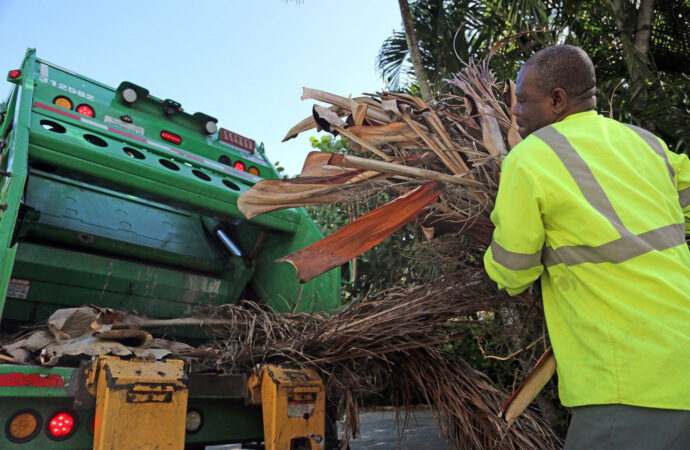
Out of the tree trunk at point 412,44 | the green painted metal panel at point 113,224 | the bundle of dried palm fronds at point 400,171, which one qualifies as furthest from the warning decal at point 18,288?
the tree trunk at point 412,44

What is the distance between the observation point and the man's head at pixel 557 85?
1.42 meters

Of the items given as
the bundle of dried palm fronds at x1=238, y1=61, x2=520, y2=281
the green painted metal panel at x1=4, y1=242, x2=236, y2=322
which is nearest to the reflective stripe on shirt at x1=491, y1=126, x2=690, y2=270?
the bundle of dried palm fronds at x1=238, y1=61, x2=520, y2=281

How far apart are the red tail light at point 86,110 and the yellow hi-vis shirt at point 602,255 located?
8.66 ft

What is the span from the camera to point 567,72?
142 cm

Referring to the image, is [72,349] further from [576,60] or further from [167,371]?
[576,60]

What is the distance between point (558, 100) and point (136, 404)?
1.64 metres

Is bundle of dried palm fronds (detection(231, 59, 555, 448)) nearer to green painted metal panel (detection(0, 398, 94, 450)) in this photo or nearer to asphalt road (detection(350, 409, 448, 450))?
green painted metal panel (detection(0, 398, 94, 450))

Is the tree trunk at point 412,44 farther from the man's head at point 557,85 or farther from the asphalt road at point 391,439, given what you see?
the man's head at point 557,85

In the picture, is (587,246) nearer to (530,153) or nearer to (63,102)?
(530,153)

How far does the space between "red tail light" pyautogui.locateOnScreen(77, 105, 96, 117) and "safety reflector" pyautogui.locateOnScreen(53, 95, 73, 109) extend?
52 millimetres

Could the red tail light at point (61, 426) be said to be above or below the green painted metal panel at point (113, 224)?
below

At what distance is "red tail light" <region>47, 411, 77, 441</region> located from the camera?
2.00 meters

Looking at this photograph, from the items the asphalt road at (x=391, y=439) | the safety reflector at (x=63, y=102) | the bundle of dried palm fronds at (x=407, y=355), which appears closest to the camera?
the bundle of dried palm fronds at (x=407, y=355)

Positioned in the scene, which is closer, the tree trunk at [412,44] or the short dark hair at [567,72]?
the short dark hair at [567,72]
